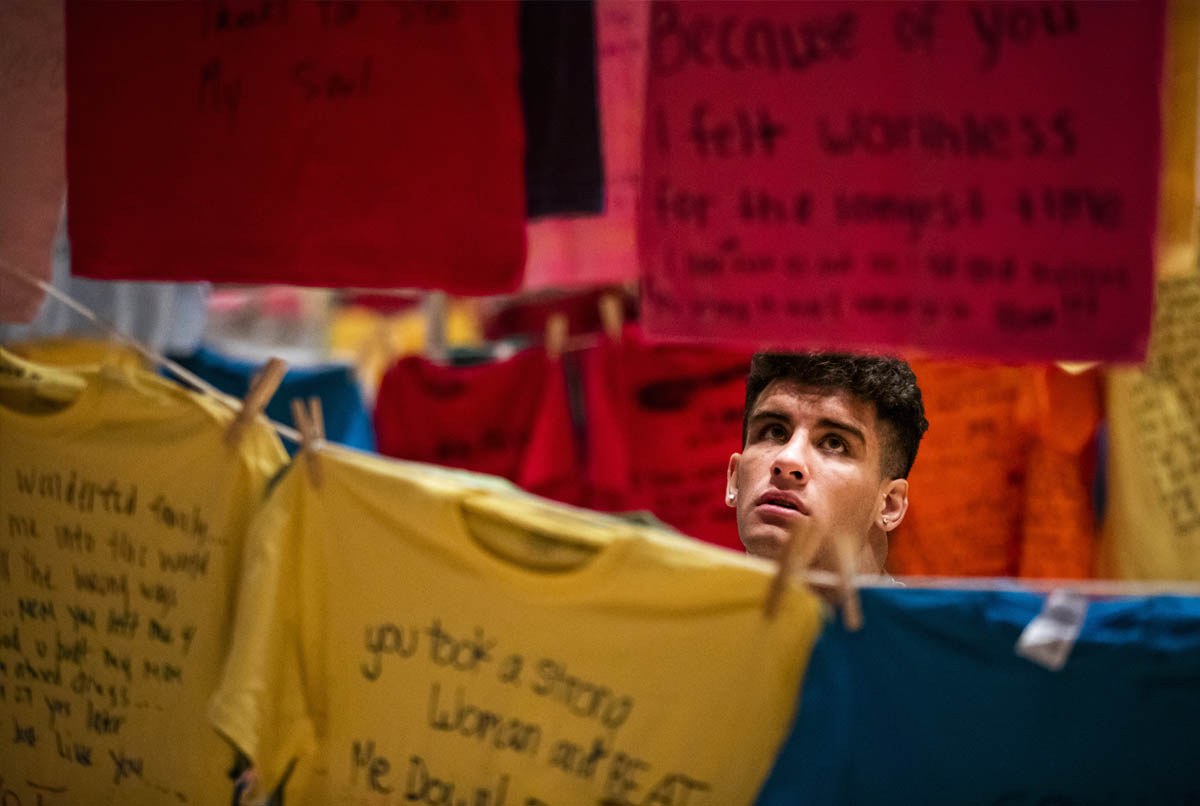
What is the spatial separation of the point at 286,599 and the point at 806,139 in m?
0.90

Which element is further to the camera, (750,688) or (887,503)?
(887,503)

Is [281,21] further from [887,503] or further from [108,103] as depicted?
[887,503]

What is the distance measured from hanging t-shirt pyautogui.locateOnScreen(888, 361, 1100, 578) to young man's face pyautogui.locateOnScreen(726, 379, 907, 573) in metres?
1.04

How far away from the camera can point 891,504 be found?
1959 mm

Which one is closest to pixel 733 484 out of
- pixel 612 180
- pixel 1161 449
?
pixel 612 180

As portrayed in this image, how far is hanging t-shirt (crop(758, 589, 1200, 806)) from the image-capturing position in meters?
1.27

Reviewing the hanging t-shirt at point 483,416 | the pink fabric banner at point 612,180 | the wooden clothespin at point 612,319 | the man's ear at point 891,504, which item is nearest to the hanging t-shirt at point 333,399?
the hanging t-shirt at point 483,416

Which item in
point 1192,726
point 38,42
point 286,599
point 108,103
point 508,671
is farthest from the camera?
point 38,42

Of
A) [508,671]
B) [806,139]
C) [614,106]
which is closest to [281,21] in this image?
[614,106]

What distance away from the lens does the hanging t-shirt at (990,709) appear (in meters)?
1.27

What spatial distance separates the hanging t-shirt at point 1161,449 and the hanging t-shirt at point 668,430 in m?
0.95

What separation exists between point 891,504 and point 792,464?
0.84 feet

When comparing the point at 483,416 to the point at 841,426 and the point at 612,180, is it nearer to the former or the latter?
the point at 612,180

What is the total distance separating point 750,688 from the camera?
131 cm
